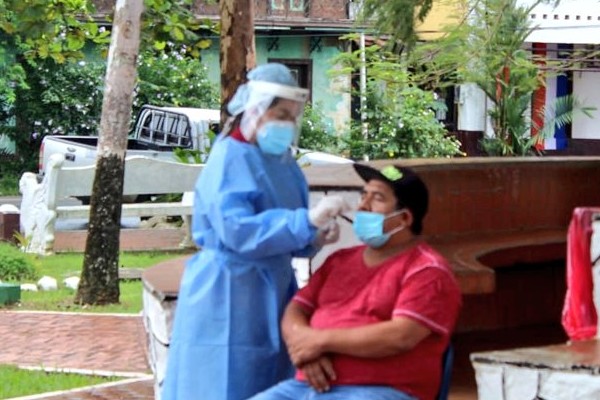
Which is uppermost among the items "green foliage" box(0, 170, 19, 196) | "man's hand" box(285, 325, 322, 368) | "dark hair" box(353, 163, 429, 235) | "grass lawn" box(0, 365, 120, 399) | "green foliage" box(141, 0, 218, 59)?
"green foliage" box(141, 0, 218, 59)

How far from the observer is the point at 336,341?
13.6 feet

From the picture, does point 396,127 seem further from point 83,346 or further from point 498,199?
point 498,199

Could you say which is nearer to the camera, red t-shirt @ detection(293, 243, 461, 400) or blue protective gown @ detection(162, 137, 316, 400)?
red t-shirt @ detection(293, 243, 461, 400)

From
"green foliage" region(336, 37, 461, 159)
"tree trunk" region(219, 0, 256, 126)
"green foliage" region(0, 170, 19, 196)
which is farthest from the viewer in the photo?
"green foliage" region(0, 170, 19, 196)

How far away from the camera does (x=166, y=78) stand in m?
29.7

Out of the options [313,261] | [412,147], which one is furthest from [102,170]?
[412,147]

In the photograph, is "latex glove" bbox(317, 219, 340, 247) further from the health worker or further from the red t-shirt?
the red t-shirt

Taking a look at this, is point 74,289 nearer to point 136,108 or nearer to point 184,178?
point 184,178

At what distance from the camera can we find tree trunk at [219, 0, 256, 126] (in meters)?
9.73

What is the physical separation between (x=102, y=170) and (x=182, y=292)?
737cm

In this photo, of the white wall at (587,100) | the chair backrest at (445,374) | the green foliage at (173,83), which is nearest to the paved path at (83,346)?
the chair backrest at (445,374)

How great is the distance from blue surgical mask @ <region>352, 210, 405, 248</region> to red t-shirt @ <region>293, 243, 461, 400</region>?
7 centimetres

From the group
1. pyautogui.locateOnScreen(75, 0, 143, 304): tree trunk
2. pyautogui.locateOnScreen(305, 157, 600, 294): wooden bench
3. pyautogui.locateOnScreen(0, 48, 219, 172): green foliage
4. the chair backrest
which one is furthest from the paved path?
pyautogui.locateOnScreen(0, 48, 219, 172): green foliage

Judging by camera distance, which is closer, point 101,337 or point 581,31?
point 101,337
